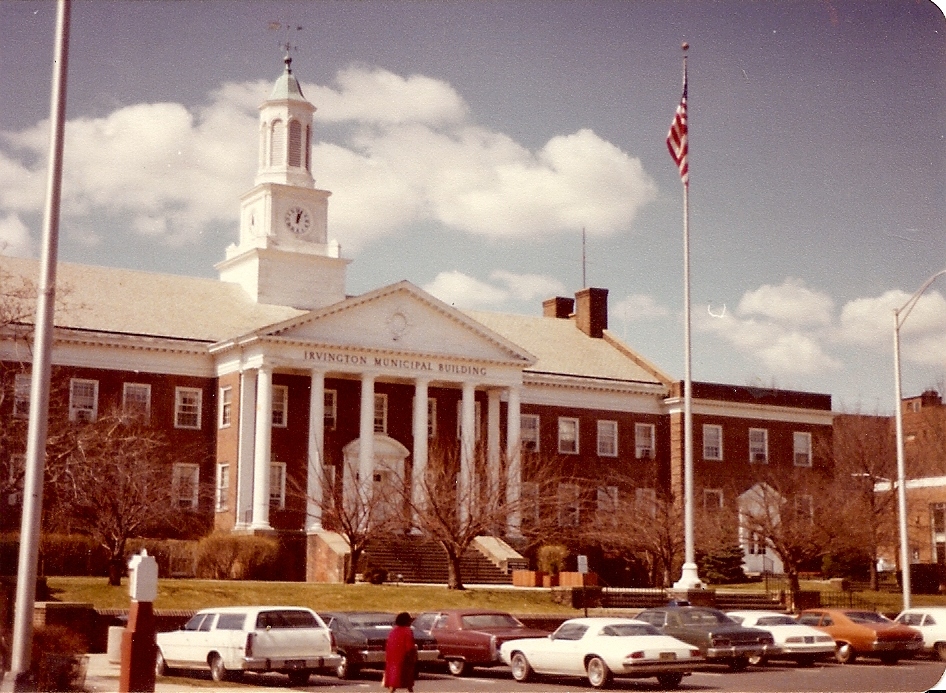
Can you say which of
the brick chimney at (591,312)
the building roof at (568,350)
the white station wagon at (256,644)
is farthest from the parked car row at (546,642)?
the brick chimney at (591,312)

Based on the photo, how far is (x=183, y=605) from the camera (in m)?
35.6

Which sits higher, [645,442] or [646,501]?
[645,442]

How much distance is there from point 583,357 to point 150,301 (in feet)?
68.9

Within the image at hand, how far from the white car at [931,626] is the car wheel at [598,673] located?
34.4 feet

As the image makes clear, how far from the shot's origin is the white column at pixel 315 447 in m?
54.2

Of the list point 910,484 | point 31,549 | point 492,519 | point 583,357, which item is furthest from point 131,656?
point 910,484

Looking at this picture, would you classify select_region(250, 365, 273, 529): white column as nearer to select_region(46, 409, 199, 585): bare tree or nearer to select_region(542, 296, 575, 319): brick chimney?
select_region(46, 409, 199, 585): bare tree

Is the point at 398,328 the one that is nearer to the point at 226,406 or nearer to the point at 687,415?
the point at 226,406

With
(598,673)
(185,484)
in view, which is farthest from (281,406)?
(598,673)

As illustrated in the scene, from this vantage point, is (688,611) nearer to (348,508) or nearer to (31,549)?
(31,549)

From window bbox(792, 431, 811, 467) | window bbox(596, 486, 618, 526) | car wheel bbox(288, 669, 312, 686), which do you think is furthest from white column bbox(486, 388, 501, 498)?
car wheel bbox(288, 669, 312, 686)

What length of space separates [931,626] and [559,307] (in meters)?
41.6

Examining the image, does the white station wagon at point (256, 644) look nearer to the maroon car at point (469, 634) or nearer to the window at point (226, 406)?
the maroon car at point (469, 634)

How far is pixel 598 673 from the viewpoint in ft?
86.2
